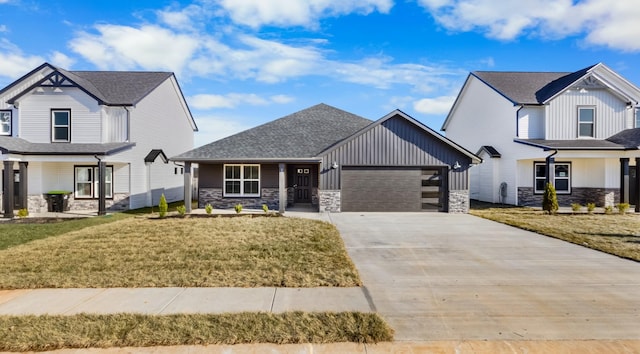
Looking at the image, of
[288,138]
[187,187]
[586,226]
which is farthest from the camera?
[288,138]

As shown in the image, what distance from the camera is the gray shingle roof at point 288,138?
15539 millimetres

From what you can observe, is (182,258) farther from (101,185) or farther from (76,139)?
(76,139)

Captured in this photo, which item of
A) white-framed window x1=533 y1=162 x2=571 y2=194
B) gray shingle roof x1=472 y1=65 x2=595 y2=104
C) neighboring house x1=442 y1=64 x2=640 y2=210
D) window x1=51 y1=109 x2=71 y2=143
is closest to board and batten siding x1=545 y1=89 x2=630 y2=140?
neighboring house x1=442 y1=64 x2=640 y2=210

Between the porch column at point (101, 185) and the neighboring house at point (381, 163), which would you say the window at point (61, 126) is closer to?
the porch column at point (101, 185)

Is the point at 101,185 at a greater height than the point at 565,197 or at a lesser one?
greater

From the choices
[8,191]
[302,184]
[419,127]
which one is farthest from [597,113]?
[8,191]

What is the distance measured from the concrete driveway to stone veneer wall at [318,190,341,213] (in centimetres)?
537

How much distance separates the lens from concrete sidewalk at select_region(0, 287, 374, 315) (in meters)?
4.68

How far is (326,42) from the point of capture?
52.5 feet

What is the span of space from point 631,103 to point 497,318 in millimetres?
20912

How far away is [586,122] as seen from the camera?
18.0m

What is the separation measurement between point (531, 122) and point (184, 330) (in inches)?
806

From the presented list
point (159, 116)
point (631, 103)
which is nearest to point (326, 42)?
point (159, 116)

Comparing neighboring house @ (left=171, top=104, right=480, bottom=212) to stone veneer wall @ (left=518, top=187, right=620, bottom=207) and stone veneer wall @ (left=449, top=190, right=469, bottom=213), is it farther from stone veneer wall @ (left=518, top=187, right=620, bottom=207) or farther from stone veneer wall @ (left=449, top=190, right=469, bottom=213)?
stone veneer wall @ (left=518, top=187, right=620, bottom=207)
